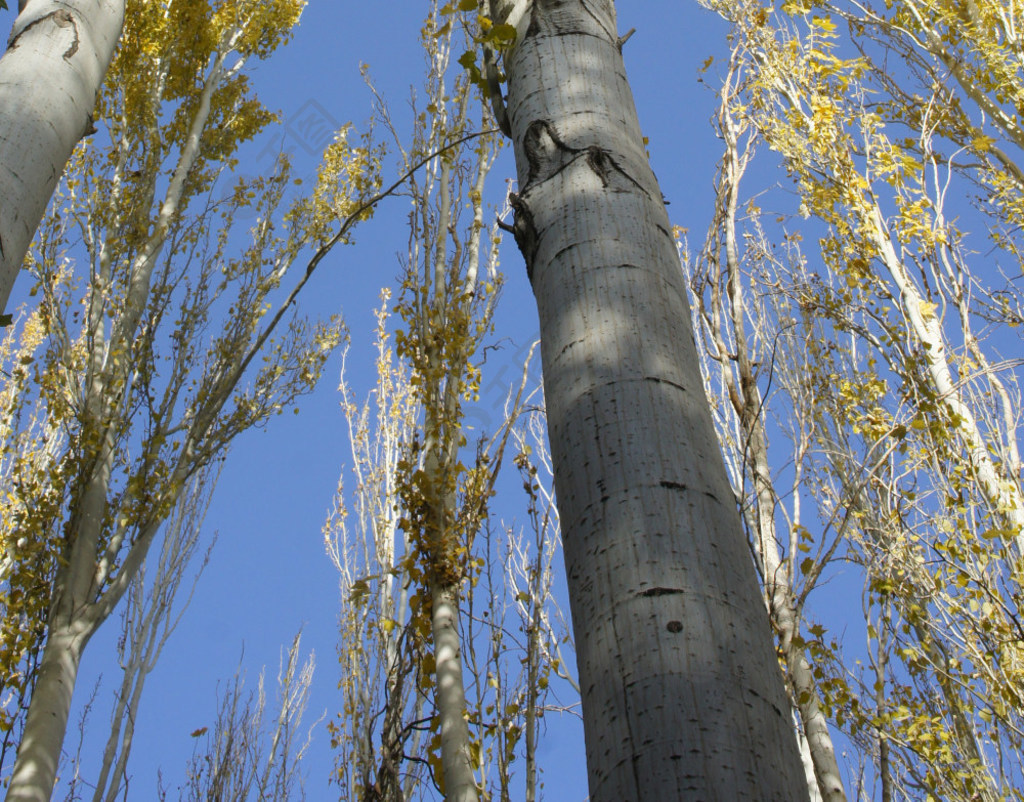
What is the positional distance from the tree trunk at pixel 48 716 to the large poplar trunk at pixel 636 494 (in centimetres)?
446

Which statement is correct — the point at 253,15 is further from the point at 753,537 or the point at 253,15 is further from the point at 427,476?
the point at 753,537

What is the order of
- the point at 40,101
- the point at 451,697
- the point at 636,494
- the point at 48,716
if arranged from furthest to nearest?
1. the point at 48,716
2. the point at 451,697
3. the point at 40,101
4. the point at 636,494

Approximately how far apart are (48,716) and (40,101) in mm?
3976

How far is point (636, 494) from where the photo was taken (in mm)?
813

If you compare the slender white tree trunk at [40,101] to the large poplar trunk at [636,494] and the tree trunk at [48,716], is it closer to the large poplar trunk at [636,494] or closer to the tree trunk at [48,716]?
the large poplar trunk at [636,494]

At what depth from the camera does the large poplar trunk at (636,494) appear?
2.30 ft

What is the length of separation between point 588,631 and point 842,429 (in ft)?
18.1

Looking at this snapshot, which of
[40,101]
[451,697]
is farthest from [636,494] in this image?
[451,697]

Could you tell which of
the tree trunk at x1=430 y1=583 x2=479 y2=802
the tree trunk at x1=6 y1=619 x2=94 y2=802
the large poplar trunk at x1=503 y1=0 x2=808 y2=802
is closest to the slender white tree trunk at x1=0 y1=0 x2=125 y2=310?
the large poplar trunk at x1=503 y1=0 x2=808 y2=802

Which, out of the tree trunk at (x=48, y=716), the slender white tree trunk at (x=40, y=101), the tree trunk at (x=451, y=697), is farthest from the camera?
the tree trunk at (x=48, y=716)

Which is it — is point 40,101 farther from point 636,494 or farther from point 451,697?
point 451,697

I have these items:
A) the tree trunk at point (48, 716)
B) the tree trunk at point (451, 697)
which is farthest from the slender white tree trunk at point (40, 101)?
the tree trunk at point (48, 716)

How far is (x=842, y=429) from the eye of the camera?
19.2 feet

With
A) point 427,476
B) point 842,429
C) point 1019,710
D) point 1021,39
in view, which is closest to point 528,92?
point 427,476
